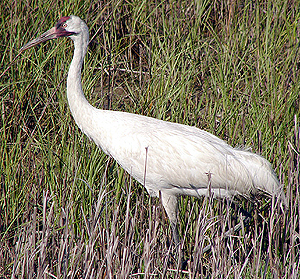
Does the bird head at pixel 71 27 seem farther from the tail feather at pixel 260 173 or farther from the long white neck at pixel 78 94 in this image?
the tail feather at pixel 260 173

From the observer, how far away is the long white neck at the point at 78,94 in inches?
137

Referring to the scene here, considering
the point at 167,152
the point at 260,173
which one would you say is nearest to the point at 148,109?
the point at 167,152

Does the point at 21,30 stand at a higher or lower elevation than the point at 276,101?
higher

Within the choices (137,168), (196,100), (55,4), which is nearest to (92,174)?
(137,168)

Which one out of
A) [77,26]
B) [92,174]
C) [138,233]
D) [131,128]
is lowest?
[138,233]

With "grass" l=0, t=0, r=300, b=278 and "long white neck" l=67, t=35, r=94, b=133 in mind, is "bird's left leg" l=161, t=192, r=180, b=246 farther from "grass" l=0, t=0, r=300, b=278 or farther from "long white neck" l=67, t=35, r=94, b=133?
"long white neck" l=67, t=35, r=94, b=133

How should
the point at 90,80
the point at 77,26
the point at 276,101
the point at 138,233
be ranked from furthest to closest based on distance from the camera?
the point at 90,80, the point at 276,101, the point at 77,26, the point at 138,233

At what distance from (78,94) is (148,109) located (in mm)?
728

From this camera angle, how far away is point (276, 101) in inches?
154

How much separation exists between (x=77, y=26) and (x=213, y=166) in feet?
4.41

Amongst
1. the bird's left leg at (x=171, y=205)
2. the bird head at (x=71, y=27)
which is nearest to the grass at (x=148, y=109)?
the bird's left leg at (x=171, y=205)

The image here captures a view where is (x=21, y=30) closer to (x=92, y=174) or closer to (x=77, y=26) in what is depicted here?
(x=77, y=26)

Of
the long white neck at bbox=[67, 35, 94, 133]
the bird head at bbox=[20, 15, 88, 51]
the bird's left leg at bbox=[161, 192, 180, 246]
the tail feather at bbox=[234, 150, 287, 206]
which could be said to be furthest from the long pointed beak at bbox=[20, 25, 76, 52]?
the tail feather at bbox=[234, 150, 287, 206]

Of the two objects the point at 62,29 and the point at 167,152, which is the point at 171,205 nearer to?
the point at 167,152
